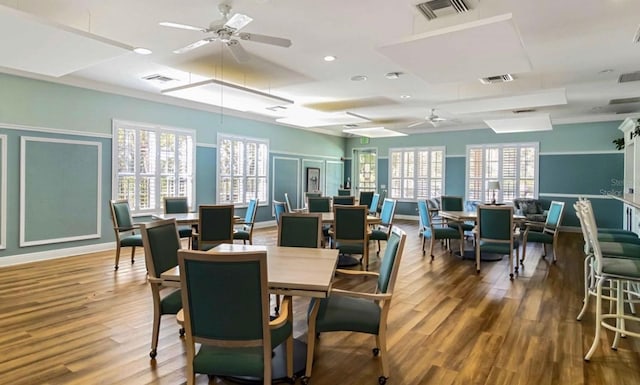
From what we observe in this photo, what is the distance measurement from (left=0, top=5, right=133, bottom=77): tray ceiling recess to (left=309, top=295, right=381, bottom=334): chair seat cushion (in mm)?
3079

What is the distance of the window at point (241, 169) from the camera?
28.7ft

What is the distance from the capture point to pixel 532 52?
464cm

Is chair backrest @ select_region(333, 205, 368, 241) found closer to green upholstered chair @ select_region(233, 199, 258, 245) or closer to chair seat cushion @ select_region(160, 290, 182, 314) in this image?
green upholstered chair @ select_region(233, 199, 258, 245)

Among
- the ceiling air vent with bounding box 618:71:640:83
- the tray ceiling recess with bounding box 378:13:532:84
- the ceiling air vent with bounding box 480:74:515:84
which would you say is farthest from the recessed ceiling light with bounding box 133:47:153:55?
the ceiling air vent with bounding box 618:71:640:83

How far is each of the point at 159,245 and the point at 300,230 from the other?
128 cm

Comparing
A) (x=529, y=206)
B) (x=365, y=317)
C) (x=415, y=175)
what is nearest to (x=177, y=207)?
(x=365, y=317)

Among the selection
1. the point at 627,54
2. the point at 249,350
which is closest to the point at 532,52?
the point at 627,54

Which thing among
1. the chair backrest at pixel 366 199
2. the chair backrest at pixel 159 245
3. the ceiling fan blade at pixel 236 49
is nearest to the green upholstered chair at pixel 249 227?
the ceiling fan blade at pixel 236 49

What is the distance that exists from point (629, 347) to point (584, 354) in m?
0.45

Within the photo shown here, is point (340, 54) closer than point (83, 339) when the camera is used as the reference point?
No

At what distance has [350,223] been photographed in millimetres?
5070

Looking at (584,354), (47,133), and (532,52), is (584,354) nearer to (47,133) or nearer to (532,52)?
(532,52)

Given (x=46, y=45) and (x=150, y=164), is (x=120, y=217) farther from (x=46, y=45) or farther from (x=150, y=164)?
(x=46, y=45)

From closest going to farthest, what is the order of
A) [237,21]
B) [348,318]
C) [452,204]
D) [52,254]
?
[348,318], [237,21], [52,254], [452,204]
